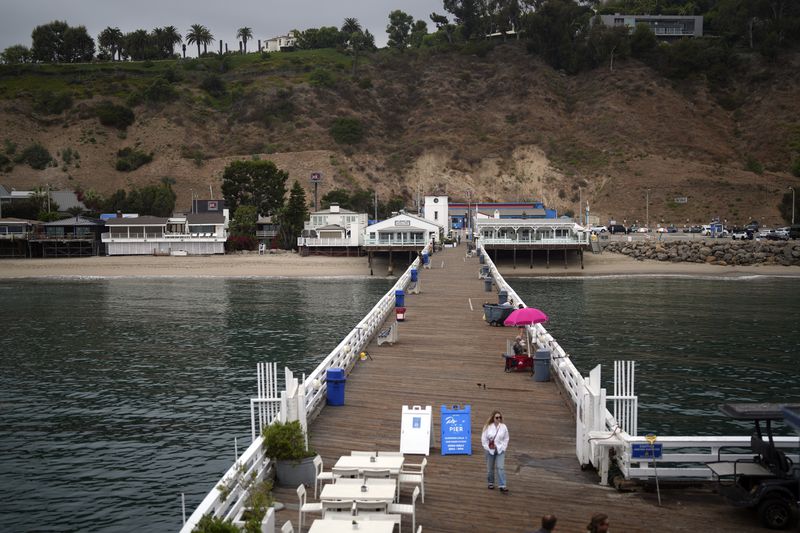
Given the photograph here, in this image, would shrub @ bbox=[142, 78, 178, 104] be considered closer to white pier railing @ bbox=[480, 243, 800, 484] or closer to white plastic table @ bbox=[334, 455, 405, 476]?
white pier railing @ bbox=[480, 243, 800, 484]

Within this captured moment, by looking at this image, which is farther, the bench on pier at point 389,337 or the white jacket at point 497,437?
the bench on pier at point 389,337

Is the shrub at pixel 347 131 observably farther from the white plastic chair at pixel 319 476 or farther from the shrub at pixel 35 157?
the white plastic chair at pixel 319 476

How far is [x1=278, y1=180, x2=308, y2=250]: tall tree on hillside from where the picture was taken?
102375 millimetres

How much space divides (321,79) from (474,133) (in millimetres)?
40640

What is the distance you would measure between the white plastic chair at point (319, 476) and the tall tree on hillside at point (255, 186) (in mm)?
99110

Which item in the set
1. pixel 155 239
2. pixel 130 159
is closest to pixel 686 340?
pixel 155 239

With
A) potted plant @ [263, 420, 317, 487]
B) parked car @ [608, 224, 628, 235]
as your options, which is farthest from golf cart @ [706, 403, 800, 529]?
parked car @ [608, 224, 628, 235]

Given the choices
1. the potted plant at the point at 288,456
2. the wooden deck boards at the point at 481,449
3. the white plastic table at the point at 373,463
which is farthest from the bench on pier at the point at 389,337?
the white plastic table at the point at 373,463

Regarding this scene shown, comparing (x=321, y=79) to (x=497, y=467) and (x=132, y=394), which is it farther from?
(x=497, y=467)

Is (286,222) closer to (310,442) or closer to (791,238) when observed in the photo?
(791,238)

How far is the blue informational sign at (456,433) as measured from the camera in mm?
14961

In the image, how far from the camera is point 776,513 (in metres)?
11.2

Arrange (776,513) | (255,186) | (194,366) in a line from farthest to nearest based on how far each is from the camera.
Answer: (255,186), (194,366), (776,513)

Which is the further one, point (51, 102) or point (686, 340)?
point (51, 102)
